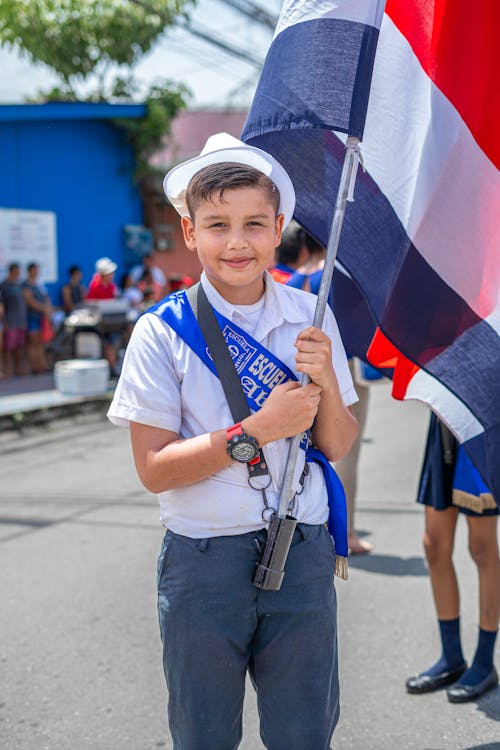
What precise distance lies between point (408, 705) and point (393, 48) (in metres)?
2.53

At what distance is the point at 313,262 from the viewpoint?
511 cm

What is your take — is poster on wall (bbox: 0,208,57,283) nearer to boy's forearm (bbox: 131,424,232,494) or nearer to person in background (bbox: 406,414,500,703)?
person in background (bbox: 406,414,500,703)

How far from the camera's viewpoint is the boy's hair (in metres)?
2.05

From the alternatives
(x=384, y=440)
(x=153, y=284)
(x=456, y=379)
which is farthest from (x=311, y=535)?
(x=153, y=284)

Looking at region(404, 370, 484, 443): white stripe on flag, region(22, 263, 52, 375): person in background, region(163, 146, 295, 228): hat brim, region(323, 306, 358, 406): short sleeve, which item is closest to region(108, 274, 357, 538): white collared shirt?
region(323, 306, 358, 406): short sleeve

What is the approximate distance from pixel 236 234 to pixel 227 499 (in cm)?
64

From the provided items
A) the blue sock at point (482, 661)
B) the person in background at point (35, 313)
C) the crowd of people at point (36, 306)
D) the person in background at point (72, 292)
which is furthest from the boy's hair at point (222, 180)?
the person in background at point (72, 292)

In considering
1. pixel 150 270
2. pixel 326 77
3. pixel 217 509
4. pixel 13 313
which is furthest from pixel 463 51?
pixel 150 270

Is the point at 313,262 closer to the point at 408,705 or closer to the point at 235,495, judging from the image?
the point at 408,705

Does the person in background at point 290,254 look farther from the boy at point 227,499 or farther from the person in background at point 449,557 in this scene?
the boy at point 227,499

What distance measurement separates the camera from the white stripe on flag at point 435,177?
251 centimetres

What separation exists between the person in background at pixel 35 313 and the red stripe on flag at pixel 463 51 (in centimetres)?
1231

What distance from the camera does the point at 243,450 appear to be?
77.4 inches

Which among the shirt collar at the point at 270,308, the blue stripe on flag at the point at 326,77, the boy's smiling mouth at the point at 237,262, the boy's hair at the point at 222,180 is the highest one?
the blue stripe on flag at the point at 326,77
